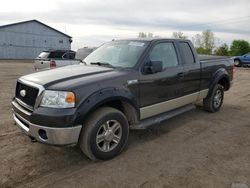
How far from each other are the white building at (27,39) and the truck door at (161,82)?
1504 inches

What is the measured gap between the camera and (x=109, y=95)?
377cm

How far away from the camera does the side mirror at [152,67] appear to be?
14.0 feet

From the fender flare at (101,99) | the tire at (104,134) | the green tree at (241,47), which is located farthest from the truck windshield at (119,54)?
the green tree at (241,47)

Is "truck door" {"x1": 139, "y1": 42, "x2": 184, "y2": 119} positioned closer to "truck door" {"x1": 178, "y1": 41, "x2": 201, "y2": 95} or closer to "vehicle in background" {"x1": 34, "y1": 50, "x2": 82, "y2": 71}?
"truck door" {"x1": 178, "y1": 41, "x2": 201, "y2": 95}

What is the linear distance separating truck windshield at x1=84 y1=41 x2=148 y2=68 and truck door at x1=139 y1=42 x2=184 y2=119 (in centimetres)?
22

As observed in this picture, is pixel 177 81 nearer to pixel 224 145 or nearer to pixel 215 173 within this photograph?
pixel 224 145

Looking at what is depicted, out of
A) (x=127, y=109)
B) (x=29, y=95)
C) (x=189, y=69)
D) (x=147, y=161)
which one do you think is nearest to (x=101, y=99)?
(x=127, y=109)

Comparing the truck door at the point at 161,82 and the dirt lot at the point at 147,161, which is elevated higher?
the truck door at the point at 161,82

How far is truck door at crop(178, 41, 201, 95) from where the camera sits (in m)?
5.36

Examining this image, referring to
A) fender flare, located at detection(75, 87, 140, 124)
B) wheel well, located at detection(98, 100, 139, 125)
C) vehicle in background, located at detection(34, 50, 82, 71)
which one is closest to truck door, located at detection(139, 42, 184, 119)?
wheel well, located at detection(98, 100, 139, 125)

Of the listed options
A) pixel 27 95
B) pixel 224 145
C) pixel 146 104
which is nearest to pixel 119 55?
pixel 146 104

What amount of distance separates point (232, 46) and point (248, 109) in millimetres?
36348

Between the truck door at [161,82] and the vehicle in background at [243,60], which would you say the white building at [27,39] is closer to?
the vehicle in background at [243,60]

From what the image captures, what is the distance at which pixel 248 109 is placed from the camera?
7137 millimetres
